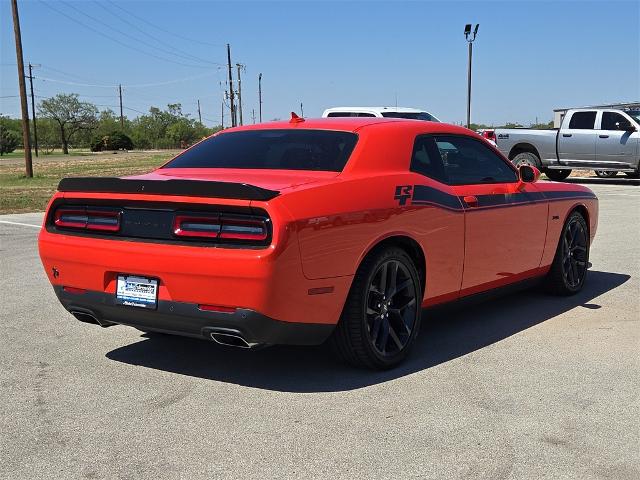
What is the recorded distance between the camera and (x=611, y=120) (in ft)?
67.0

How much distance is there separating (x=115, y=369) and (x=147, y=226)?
1.02 m

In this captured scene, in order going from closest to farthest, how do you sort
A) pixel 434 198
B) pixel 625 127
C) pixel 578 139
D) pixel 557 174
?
1. pixel 434 198
2. pixel 625 127
3. pixel 578 139
4. pixel 557 174

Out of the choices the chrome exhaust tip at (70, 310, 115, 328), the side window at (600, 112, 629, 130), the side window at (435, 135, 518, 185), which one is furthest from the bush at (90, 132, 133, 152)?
the chrome exhaust tip at (70, 310, 115, 328)

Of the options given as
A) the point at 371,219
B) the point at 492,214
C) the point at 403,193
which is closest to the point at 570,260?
the point at 492,214

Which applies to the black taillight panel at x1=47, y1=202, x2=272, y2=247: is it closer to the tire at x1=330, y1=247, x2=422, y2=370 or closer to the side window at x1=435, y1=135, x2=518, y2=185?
the tire at x1=330, y1=247, x2=422, y2=370

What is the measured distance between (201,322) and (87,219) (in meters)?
1.01

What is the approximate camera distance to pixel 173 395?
4117 mm

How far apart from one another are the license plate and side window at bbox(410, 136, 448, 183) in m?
1.83

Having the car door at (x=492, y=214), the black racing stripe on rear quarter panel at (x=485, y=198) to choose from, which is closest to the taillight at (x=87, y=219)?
the black racing stripe on rear quarter panel at (x=485, y=198)

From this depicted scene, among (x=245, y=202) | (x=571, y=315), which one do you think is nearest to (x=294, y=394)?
(x=245, y=202)

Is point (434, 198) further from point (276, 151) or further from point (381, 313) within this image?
point (276, 151)

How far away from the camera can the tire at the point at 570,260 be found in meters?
6.47

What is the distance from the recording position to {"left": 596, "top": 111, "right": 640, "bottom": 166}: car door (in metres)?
20.1

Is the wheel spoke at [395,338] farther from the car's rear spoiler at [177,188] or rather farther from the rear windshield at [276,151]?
the car's rear spoiler at [177,188]
